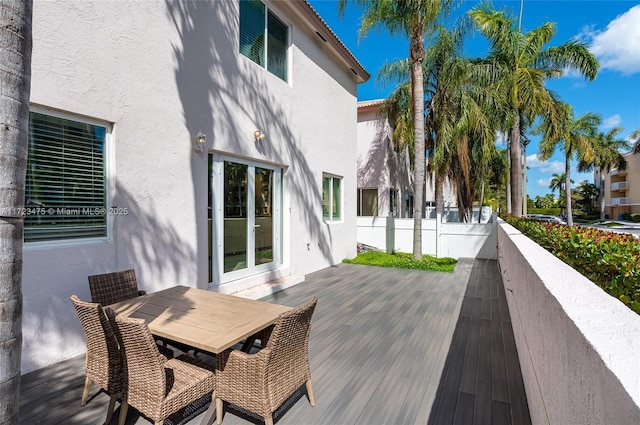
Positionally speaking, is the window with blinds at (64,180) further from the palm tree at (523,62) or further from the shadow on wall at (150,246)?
the palm tree at (523,62)

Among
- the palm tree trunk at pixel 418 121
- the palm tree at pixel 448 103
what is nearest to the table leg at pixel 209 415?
the palm tree trunk at pixel 418 121

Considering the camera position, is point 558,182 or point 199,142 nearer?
point 199,142

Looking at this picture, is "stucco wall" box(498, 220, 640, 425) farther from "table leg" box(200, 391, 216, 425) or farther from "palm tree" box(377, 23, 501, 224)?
"palm tree" box(377, 23, 501, 224)

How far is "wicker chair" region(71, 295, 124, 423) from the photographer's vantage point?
8.08ft

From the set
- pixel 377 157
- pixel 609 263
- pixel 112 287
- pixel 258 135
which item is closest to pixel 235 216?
pixel 258 135

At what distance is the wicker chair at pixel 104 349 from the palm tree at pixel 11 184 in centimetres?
129

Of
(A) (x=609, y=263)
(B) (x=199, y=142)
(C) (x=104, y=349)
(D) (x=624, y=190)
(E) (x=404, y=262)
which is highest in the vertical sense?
(D) (x=624, y=190)

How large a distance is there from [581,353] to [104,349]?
10.1 feet

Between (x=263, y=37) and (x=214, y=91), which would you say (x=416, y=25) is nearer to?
(x=263, y=37)

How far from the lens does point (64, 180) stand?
366cm

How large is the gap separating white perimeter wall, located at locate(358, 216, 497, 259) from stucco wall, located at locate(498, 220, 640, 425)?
917cm

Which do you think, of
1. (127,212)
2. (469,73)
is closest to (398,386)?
(127,212)

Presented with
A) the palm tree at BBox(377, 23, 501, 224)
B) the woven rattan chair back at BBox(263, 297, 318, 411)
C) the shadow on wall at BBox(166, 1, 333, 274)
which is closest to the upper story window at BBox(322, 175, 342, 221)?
the shadow on wall at BBox(166, 1, 333, 274)

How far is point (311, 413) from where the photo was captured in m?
2.72
